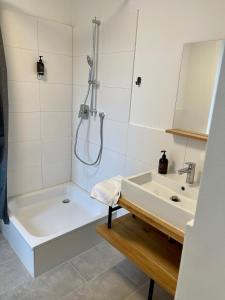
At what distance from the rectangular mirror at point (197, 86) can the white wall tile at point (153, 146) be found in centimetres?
12

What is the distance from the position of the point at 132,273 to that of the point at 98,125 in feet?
4.61

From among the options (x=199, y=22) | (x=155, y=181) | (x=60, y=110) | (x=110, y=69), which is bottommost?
(x=155, y=181)

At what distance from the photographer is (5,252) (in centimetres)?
200

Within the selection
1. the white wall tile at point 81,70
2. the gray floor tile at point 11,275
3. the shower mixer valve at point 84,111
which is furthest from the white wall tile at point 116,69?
the gray floor tile at point 11,275

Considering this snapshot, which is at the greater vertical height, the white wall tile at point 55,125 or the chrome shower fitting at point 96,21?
the chrome shower fitting at point 96,21

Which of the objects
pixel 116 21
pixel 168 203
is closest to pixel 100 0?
pixel 116 21

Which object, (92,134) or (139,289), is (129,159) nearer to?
(92,134)

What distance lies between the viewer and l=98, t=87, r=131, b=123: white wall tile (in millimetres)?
1954

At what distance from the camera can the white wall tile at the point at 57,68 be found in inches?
89.7

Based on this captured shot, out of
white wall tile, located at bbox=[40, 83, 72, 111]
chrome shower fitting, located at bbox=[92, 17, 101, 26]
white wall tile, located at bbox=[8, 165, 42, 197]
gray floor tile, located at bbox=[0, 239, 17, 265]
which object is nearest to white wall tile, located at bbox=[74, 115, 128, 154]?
white wall tile, located at bbox=[40, 83, 72, 111]

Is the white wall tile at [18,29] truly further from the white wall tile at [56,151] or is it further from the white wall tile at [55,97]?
the white wall tile at [56,151]

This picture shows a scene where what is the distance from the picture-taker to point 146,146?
1858 millimetres

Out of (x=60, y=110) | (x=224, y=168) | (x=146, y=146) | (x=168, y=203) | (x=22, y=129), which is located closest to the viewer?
(x=224, y=168)

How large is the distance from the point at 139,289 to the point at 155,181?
0.85 m
